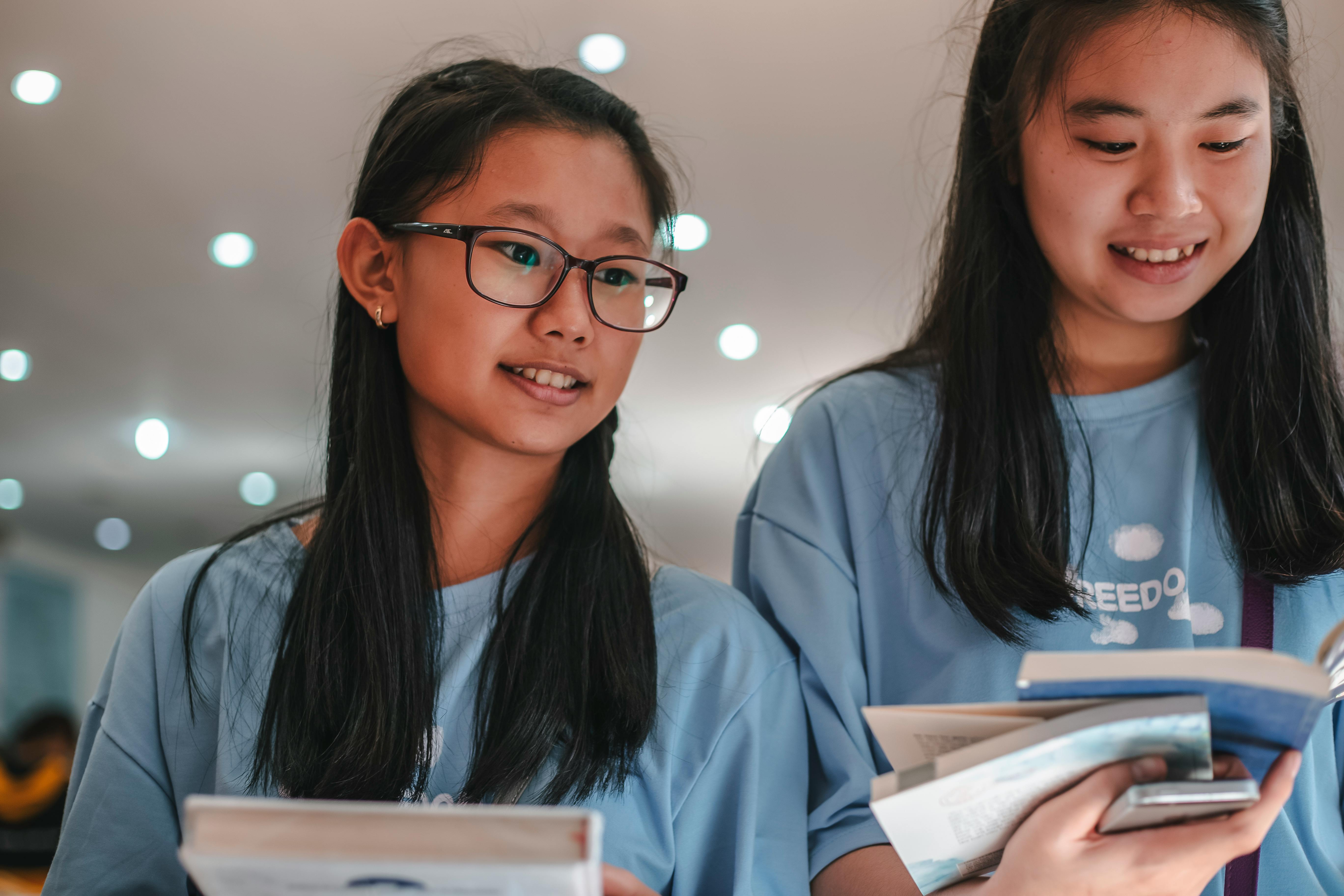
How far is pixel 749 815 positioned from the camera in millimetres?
1108

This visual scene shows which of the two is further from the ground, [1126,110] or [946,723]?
[1126,110]

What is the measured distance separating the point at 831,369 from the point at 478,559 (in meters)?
1.44

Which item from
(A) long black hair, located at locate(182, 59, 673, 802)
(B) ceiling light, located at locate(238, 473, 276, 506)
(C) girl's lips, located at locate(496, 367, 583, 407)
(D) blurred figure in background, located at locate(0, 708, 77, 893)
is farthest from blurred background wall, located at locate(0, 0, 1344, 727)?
(D) blurred figure in background, located at locate(0, 708, 77, 893)

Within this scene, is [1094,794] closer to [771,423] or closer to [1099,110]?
[1099,110]

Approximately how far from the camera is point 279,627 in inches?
47.1

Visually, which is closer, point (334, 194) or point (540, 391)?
point (540, 391)

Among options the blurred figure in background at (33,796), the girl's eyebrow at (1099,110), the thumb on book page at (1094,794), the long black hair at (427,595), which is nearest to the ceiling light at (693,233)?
the long black hair at (427,595)

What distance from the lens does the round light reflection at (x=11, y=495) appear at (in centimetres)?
297

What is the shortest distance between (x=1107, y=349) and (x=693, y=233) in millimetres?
1115

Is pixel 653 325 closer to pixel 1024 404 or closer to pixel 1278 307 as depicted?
pixel 1024 404

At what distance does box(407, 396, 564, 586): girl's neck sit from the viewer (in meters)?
1.26

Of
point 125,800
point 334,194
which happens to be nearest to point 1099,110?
point 125,800

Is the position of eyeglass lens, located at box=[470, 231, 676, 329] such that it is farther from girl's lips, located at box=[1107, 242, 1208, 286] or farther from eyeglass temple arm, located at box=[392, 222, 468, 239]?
girl's lips, located at box=[1107, 242, 1208, 286]

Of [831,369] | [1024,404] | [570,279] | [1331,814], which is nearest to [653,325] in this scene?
[570,279]
